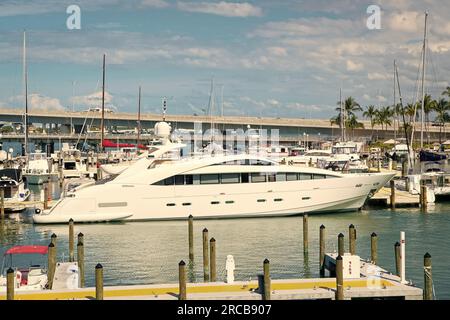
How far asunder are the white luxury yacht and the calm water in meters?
0.65

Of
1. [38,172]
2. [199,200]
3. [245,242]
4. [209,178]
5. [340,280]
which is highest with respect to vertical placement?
[38,172]

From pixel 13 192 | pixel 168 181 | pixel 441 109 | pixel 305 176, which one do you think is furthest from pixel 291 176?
pixel 441 109

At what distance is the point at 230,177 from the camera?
1481 inches

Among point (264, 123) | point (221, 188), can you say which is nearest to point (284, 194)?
point (221, 188)

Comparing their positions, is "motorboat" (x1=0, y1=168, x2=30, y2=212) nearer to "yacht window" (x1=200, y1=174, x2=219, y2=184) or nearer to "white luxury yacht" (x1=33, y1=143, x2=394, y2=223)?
"white luxury yacht" (x1=33, y1=143, x2=394, y2=223)

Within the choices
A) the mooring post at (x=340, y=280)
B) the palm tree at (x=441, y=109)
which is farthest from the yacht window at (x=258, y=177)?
the palm tree at (x=441, y=109)

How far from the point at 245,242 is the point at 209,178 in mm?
6513

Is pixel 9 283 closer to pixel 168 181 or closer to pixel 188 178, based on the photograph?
pixel 168 181

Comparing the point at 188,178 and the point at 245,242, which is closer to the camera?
the point at 245,242

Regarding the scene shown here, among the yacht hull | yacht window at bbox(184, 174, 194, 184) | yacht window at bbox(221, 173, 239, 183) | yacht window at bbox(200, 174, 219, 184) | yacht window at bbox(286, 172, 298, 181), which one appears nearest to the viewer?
the yacht hull

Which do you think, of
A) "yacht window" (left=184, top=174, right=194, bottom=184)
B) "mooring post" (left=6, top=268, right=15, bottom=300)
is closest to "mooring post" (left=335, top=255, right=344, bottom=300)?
"mooring post" (left=6, top=268, right=15, bottom=300)

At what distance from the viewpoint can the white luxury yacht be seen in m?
36.9

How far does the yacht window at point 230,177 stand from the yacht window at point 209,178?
351 millimetres

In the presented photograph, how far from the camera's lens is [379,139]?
13050 centimetres
